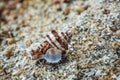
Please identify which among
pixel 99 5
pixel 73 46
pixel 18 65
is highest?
pixel 99 5

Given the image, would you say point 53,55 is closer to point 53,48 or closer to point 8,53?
point 53,48

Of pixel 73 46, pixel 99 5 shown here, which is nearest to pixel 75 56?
pixel 73 46

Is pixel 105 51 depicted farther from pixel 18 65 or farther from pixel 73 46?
pixel 18 65

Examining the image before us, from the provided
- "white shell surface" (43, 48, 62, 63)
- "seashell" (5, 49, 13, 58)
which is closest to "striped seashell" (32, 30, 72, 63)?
"white shell surface" (43, 48, 62, 63)

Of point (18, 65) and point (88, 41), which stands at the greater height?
point (88, 41)

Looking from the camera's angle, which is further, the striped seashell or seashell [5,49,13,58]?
seashell [5,49,13,58]

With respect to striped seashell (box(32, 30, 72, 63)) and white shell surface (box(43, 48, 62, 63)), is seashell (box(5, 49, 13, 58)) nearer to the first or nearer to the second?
striped seashell (box(32, 30, 72, 63))

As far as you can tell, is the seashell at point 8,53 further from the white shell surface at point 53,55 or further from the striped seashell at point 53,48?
the white shell surface at point 53,55

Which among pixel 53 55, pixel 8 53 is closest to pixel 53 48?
pixel 53 55
